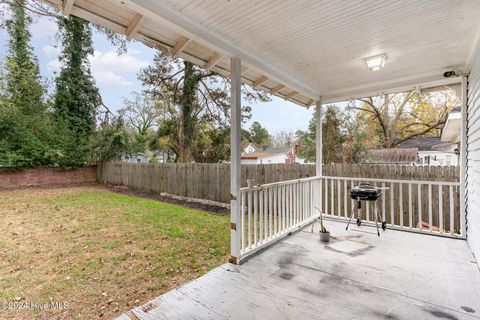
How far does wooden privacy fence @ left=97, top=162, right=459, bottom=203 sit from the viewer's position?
4781 mm

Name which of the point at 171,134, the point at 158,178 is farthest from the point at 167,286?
the point at 171,134

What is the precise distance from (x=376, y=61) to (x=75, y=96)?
13.8 m

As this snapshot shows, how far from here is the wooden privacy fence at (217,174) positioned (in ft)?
15.7

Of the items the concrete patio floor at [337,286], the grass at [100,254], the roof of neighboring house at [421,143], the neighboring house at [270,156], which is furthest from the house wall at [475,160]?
the neighboring house at [270,156]

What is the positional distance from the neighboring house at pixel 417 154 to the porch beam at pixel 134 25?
32.1 ft

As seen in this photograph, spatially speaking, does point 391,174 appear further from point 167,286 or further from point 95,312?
point 95,312

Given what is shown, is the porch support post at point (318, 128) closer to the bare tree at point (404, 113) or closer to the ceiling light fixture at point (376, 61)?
the ceiling light fixture at point (376, 61)

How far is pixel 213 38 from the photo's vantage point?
252cm

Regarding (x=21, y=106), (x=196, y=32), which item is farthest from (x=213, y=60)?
(x=21, y=106)

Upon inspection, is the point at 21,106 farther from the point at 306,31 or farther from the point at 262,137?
the point at 262,137

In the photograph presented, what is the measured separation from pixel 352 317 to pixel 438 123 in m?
13.1

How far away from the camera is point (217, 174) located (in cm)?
688

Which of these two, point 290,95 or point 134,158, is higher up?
point 290,95

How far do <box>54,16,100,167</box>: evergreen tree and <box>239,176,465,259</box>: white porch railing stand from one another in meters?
10.9
